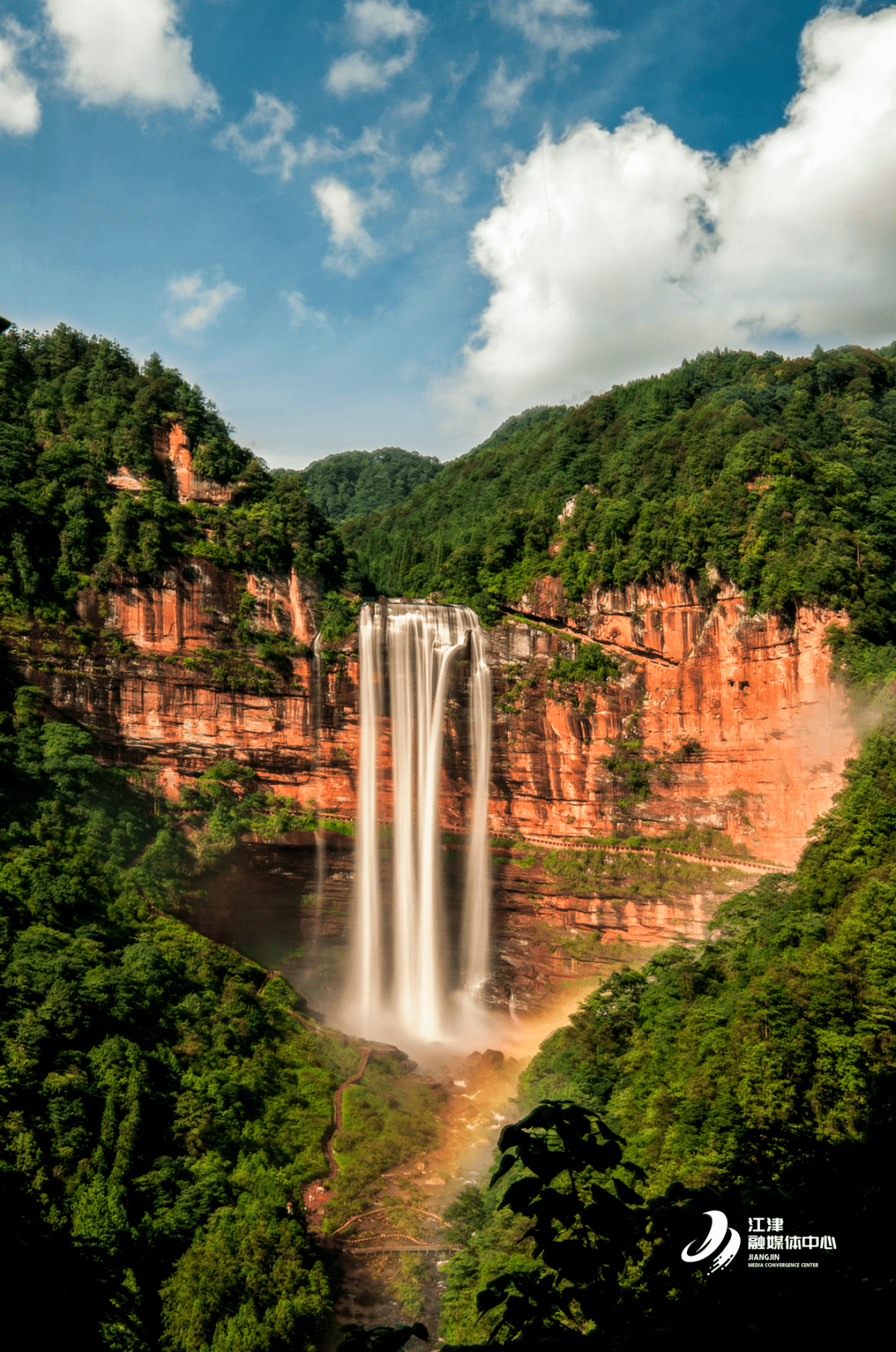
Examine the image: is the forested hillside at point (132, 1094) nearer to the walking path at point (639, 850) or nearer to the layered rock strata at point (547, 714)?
the layered rock strata at point (547, 714)

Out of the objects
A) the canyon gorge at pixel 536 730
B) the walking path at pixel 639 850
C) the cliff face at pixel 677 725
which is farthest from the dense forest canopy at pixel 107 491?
the walking path at pixel 639 850

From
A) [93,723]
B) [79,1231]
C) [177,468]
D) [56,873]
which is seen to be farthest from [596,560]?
[79,1231]

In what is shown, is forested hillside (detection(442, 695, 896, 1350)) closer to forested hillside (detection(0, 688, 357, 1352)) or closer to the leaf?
the leaf

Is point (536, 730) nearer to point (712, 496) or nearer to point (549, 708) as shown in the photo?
point (549, 708)

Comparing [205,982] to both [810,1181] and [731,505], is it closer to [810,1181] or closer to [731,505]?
[810,1181]

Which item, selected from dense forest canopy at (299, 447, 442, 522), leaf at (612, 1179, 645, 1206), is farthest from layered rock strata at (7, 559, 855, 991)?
dense forest canopy at (299, 447, 442, 522)

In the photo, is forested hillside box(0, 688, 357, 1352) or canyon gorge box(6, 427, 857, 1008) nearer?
forested hillside box(0, 688, 357, 1352)

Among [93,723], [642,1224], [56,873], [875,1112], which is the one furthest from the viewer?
[93,723]

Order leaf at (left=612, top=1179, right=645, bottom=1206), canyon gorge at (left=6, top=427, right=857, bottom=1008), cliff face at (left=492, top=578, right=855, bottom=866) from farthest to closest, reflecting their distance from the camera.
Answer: canyon gorge at (left=6, top=427, right=857, bottom=1008), cliff face at (left=492, top=578, right=855, bottom=866), leaf at (left=612, top=1179, right=645, bottom=1206)
